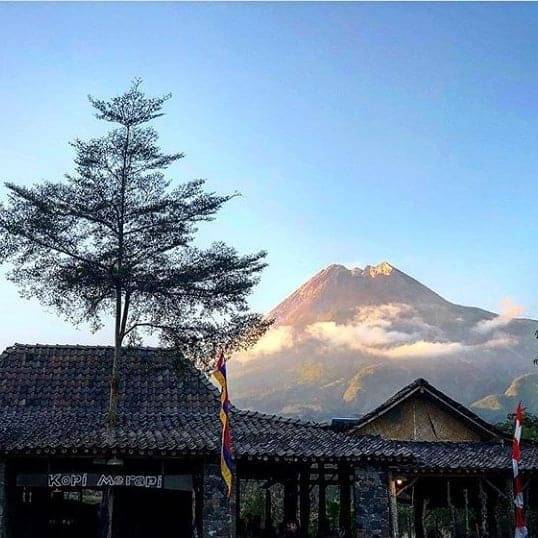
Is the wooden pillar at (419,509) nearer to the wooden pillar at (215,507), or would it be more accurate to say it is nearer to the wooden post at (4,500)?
the wooden pillar at (215,507)

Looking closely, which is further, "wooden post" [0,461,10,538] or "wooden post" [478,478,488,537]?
"wooden post" [478,478,488,537]

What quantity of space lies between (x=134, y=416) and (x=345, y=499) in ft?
21.4

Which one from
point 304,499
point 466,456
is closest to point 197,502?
point 304,499

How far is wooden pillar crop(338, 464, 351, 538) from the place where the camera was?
21953 mm

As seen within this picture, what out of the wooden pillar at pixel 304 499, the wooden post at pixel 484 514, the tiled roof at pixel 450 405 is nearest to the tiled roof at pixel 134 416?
the wooden pillar at pixel 304 499

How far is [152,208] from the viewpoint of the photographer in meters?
22.1

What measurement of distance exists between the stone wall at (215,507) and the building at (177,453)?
0.03 m

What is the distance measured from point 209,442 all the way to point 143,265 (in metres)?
5.44

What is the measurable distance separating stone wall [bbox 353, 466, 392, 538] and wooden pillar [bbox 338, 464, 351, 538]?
1.58 meters

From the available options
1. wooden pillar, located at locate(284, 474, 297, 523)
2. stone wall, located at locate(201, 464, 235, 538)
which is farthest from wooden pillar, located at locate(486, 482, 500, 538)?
stone wall, located at locate(201, 464, 235, 538)

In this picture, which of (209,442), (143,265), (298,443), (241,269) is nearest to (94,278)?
(143,265)

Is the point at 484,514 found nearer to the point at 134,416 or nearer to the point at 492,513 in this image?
the point at 492,513

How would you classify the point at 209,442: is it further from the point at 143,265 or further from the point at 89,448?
the point at 143,265

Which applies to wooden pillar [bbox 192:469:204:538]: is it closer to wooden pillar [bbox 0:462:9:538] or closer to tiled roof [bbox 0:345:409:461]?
tiled roof [bbox 0:345:409:461]
